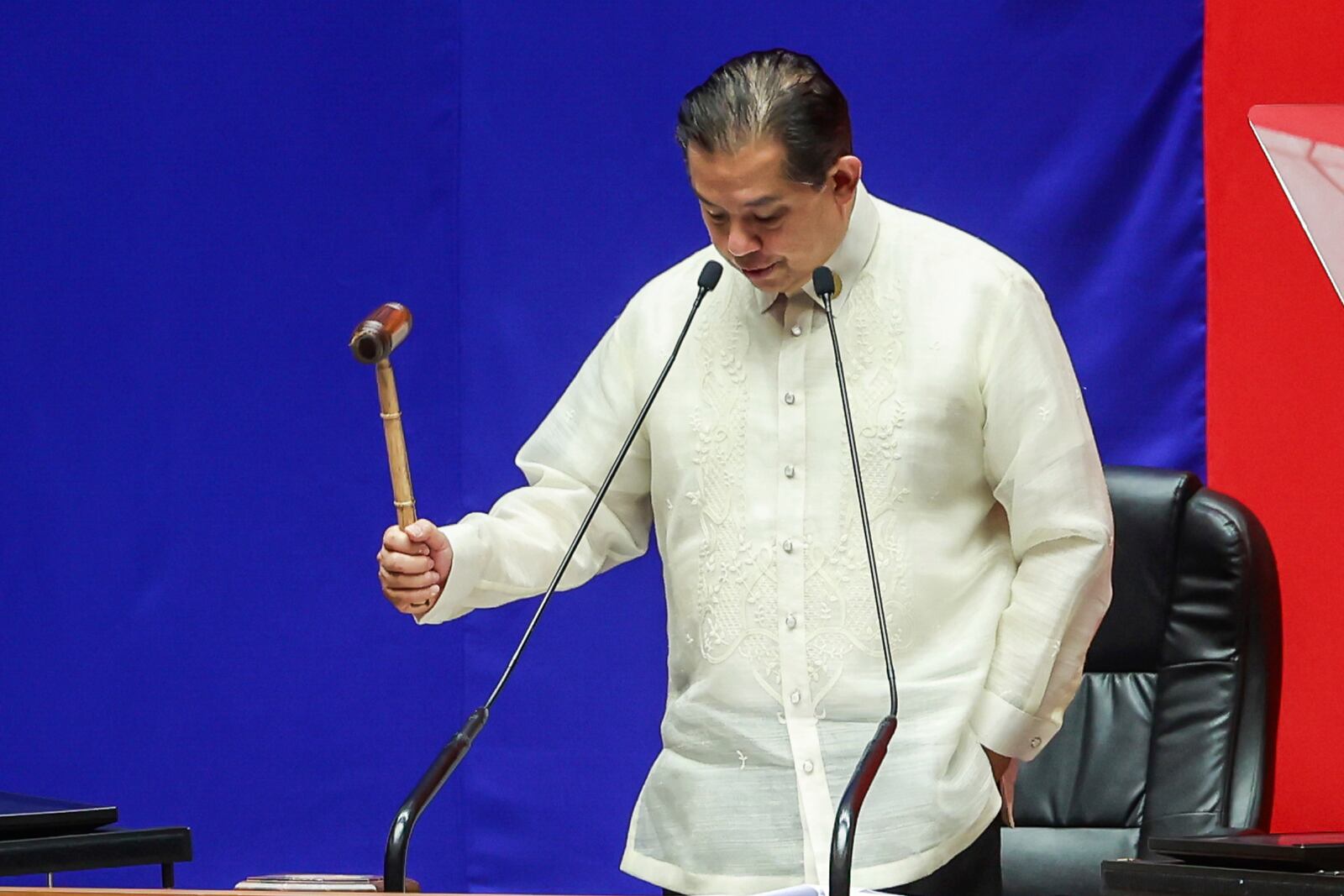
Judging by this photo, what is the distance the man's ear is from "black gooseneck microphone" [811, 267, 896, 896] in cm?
10

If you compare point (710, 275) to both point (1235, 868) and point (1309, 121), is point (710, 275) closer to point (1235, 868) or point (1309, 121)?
point (1309, 121)

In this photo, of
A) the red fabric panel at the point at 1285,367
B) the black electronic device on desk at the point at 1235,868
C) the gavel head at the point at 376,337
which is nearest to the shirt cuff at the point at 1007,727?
the black electronic device on desk at the point at 1235,868

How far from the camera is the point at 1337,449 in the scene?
276 cm

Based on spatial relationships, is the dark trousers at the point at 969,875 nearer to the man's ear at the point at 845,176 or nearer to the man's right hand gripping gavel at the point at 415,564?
the man's right hand gripping gavel at the point at 415,564

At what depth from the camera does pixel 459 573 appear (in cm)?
188

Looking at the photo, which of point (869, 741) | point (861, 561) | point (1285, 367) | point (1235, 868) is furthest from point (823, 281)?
point (1285, 367)

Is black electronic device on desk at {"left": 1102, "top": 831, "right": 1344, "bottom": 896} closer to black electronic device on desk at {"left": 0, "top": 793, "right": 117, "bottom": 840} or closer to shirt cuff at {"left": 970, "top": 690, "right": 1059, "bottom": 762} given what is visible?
shirt cuff at {"left": 970, "top": 690, "right": 1059, "bottom": 762}

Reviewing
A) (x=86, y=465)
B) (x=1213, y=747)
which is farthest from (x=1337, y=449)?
(x=86, y=465)

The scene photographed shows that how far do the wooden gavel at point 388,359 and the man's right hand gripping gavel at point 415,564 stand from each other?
9 centimetres

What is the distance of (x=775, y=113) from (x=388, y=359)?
0.51m

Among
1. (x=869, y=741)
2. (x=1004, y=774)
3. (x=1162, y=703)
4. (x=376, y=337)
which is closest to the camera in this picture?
(x=376, y=337)

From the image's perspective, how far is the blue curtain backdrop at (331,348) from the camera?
313 centimetres

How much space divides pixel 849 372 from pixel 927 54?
A: 4.02ft

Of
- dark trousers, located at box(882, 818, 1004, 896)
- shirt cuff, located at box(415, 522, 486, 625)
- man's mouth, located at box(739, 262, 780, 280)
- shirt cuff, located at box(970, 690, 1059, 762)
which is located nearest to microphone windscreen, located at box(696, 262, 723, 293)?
man's mouth, located at box(739, 262, 780, 280)
